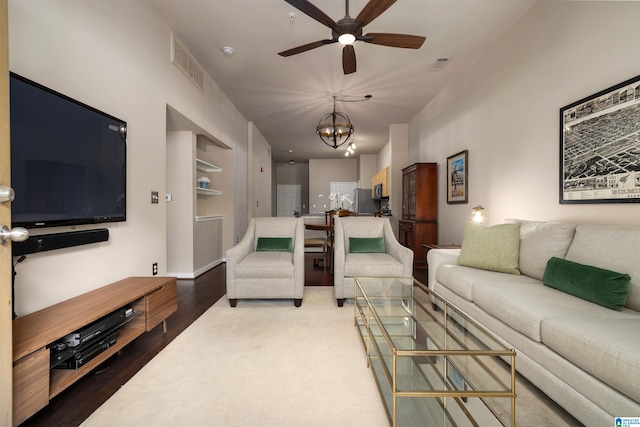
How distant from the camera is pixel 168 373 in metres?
1.73

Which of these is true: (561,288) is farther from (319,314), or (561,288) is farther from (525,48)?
(525,48)

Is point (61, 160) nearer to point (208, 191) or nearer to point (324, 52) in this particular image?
point (324, 52)

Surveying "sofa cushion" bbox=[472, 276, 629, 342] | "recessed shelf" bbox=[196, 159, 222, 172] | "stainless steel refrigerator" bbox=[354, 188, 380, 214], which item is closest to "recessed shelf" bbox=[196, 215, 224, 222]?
"recessed shelf" bbox=[196, 159, 222, 172]

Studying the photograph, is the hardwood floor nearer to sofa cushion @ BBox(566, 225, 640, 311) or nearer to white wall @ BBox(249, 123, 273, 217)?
sofa cushion @ BBox(566, 225, 640, 311)

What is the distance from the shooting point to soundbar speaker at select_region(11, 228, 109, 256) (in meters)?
1.46

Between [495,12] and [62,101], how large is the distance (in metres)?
3.72

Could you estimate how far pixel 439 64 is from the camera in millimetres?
3771

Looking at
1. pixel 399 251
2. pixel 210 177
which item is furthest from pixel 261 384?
pixel 210 177

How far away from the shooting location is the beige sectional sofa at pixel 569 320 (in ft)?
3.60

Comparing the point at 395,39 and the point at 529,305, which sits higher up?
the point at 395,39

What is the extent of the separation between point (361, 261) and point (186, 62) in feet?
10.3

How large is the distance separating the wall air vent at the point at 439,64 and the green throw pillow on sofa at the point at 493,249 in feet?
7.85

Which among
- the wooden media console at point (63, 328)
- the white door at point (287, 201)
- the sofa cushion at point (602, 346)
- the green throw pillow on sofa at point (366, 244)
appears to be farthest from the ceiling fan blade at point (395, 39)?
the white door at point (287, 201)

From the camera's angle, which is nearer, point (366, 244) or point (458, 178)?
point (366, 244)
